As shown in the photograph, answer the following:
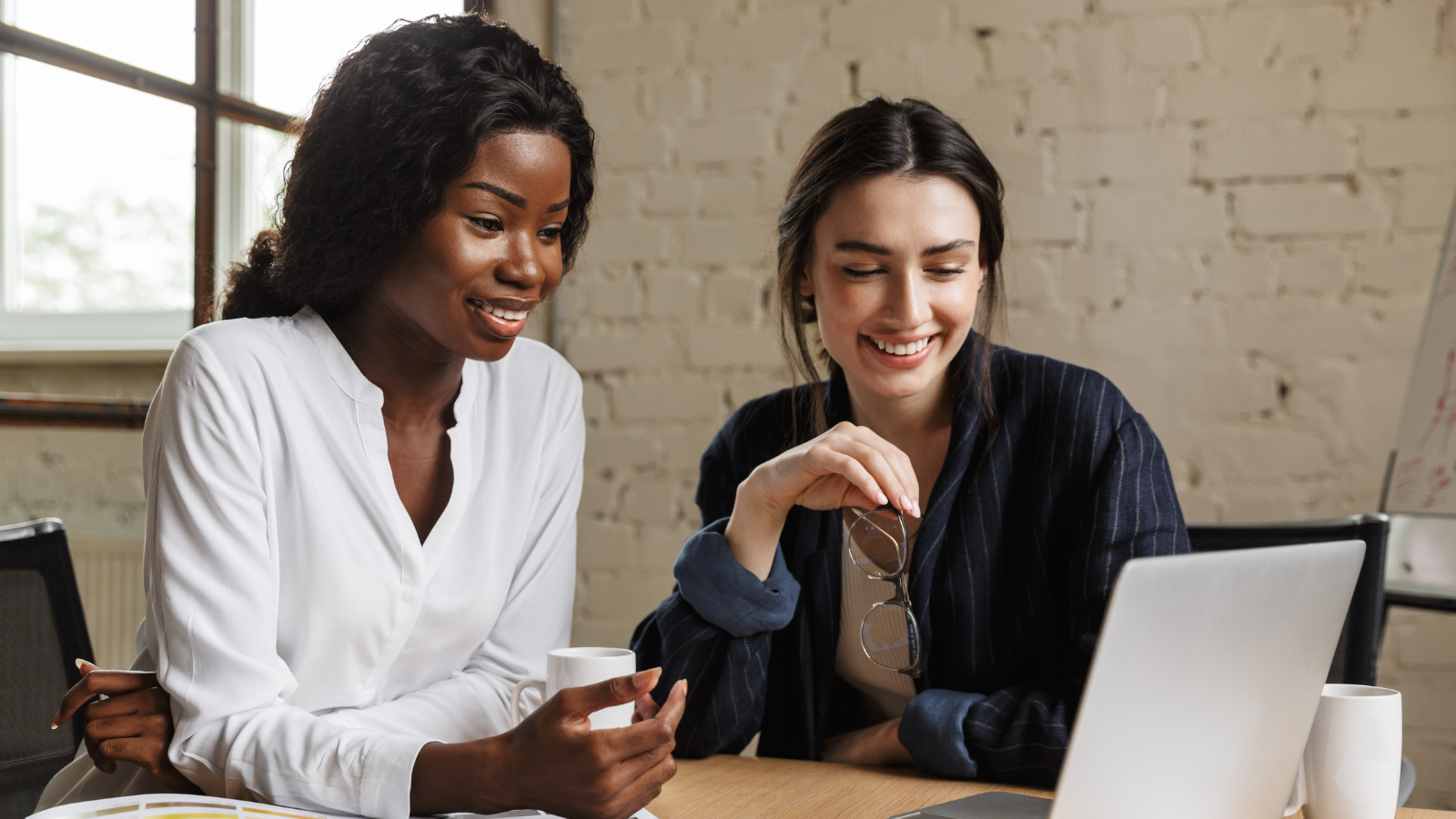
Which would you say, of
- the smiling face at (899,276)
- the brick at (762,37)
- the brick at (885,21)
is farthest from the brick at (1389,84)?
the smiling face at (899,276)

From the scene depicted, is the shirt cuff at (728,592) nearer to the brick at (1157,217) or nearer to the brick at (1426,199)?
the brick at (1157,217)

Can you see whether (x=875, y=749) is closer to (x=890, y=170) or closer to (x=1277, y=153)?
(x=890, y=170)

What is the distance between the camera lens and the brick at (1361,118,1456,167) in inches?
69.9

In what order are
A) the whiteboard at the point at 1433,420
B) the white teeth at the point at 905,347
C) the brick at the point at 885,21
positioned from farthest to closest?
1. the brick at the point at 885,21
2. the whiteboard at the point at 1433,420
3. the white teeth at the point at 905,347

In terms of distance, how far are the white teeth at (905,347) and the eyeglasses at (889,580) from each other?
179mm

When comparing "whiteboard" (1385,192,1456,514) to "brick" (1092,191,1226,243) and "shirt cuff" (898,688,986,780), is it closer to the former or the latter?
"brick" (1092,191,1226,243)

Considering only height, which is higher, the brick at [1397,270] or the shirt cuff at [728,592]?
the brick at [1397,270]

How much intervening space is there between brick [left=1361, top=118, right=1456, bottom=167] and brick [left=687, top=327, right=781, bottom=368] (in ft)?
3.44

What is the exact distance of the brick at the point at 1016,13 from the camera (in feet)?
6.39

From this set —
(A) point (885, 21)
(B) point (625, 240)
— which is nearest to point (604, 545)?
(B) point (625, 240)

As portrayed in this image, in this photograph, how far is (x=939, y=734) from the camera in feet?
3.18

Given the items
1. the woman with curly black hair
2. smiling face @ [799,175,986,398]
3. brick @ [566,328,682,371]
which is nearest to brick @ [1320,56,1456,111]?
smiling face @ [799,175,986,398]

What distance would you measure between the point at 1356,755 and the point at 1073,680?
32cm

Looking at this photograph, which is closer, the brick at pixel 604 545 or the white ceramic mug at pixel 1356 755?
the white ceramic mug at pixel 1356 755
